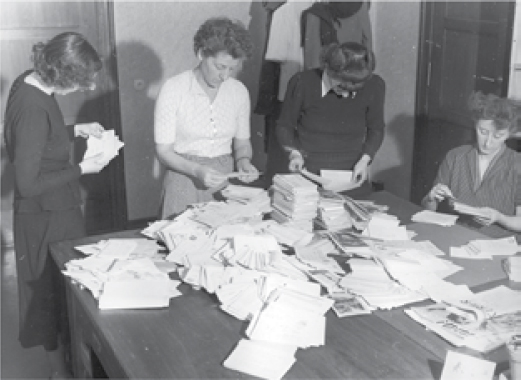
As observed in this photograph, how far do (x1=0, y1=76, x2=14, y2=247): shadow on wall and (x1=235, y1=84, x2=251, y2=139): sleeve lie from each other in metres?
1.97

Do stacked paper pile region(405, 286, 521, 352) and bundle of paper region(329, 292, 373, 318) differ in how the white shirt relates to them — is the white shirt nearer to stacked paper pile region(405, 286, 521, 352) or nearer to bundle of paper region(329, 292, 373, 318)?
bundle of paper region(329, 292, 373, 318)

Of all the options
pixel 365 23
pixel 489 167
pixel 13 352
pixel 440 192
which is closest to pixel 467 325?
pixel 440 192

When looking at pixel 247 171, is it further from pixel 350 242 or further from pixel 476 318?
pixel 476 318

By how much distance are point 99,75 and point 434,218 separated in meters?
2.77

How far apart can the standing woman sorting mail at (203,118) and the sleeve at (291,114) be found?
0.79 ft

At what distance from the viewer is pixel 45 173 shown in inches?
115

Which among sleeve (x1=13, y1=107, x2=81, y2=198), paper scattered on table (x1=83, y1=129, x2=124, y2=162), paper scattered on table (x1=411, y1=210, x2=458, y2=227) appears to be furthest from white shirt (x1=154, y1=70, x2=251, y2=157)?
paper scattered on table (x1=411, y1=210, x2=458, y2=227)

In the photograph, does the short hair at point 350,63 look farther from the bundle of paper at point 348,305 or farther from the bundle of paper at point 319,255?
the bundle of paper at point 348,305

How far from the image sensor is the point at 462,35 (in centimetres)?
473

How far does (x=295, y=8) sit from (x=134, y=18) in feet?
3.76

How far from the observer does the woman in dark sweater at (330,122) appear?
3578 millimetres

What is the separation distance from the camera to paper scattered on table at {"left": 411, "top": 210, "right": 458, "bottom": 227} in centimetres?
306

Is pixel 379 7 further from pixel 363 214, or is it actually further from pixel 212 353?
pixel 212 353

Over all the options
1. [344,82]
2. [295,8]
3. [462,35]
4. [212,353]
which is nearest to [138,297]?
[212,353]
